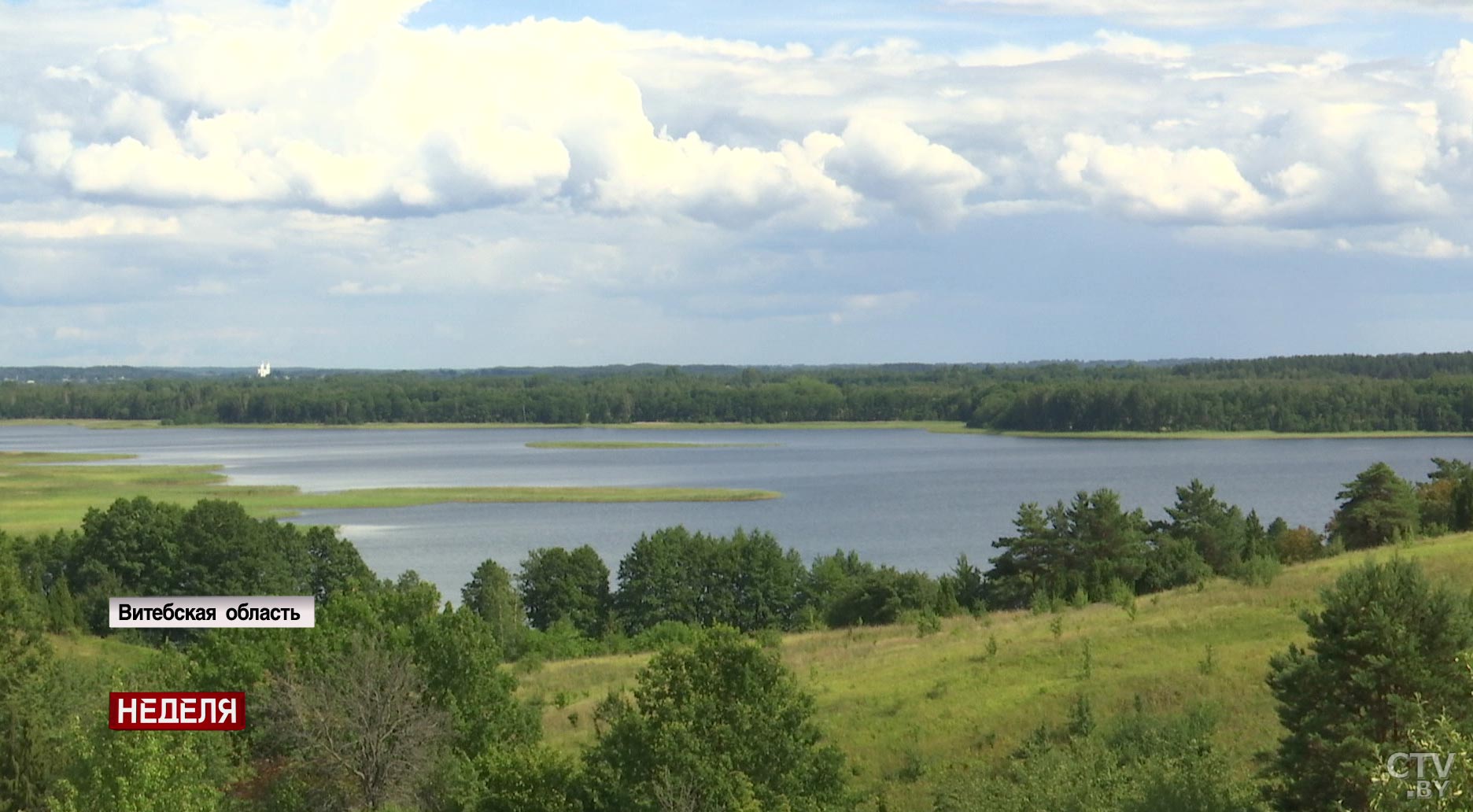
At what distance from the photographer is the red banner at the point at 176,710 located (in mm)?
15594

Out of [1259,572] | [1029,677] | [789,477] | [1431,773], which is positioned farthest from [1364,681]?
[789,477]

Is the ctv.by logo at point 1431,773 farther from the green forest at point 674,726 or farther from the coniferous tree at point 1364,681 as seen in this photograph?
the coniferous tree at point 1364,681

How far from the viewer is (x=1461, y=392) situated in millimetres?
151000

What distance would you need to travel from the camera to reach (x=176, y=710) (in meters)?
17.6

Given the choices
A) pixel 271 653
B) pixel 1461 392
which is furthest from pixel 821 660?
pixel 1461 392

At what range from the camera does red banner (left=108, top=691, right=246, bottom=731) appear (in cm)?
1559

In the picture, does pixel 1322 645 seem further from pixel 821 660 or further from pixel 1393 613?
pixel 821 660

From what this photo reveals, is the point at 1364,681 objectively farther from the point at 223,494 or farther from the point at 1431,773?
the point at 223,494

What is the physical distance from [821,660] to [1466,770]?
22.2 meters

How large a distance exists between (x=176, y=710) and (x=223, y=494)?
232 feet

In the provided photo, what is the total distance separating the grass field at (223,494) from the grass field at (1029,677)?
5279 centimetres

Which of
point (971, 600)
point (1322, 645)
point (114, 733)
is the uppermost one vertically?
point (1322, 645)

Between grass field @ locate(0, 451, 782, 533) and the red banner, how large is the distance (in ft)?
188

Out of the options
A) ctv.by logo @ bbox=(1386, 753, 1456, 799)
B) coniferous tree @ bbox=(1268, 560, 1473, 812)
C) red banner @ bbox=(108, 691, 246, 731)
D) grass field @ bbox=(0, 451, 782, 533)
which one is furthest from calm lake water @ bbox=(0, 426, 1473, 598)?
ctv.by logo @ bbox=(1386, 753, 1456, 799)
